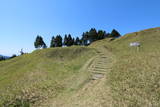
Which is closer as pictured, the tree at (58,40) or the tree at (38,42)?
the tree at (38,42)

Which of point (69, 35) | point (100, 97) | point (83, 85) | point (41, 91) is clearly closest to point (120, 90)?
point (100, 97)

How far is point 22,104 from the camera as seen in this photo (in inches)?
212

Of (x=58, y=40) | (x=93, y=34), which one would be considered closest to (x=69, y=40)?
(x=58, y=40)

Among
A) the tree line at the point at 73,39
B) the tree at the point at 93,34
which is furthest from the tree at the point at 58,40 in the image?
the tree at the point at 93,34

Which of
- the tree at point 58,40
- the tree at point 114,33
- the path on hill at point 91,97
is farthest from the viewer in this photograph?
the tree at point 114,33

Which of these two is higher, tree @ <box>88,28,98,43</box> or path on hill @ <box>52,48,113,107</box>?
tree @ <box>88,28,98,43</box>

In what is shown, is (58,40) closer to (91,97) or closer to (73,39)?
(73,39)

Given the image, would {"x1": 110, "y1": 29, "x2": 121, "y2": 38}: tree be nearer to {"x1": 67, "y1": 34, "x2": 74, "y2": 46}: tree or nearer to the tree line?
the tree line

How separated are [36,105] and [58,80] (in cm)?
288

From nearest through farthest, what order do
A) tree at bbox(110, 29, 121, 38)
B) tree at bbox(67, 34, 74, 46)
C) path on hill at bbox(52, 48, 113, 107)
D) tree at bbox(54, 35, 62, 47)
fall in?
path on hill at bbox(52, 48, 113, 107) < tree at bbox(54, 35, 62, 47) < tree at bbox(67, 34, 74, 46) < tree at bbox(110, 29, 121, 38)

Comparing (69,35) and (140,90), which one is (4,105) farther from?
(69,35)

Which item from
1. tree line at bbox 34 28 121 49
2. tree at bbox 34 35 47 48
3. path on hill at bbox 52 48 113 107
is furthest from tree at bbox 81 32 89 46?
path on hill at bbox 52 48 113 107

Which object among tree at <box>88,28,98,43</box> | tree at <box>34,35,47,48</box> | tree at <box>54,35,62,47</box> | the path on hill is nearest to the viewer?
the path on hill

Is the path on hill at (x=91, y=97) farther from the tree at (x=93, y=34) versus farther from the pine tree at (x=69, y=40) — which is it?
the tree at (x=93, y=34)
